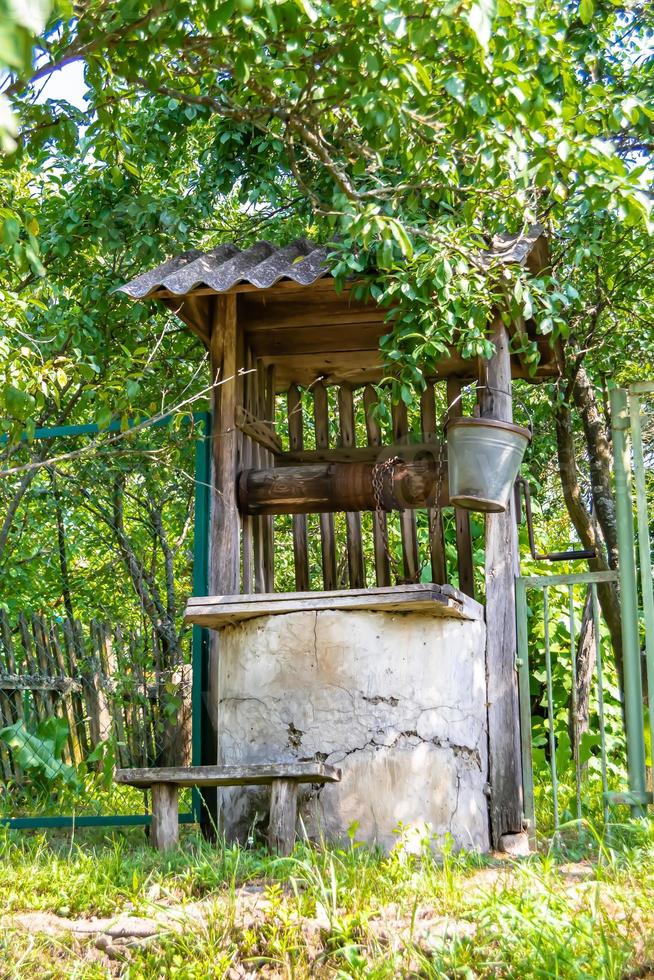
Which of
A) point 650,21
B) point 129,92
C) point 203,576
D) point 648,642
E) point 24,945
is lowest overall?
point 24,945

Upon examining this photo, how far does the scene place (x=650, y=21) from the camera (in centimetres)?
663

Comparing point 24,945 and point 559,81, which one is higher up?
point 559,81

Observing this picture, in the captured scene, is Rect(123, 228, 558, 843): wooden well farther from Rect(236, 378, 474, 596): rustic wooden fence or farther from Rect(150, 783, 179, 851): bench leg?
Rect(150, 783, 179, 851): bench leg

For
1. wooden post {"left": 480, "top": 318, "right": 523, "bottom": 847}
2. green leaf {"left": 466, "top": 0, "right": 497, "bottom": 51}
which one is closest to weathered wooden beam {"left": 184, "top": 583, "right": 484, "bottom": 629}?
wooden post {"left": 480, "top": 318, "right": 523, "bottom": 847}

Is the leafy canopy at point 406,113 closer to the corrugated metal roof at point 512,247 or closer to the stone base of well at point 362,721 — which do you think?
the corrugated metal roof at point 512,247

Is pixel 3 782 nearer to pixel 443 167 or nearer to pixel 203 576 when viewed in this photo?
pixel 203 576

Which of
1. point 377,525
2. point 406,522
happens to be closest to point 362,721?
point 377,525

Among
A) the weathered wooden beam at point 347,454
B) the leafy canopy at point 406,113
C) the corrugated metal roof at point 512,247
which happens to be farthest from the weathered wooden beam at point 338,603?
the corrugated metal roof at point 512,247

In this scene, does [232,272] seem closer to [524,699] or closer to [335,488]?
[335,488]

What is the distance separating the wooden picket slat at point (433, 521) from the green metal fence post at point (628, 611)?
3.11 feet

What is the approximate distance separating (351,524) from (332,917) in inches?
123

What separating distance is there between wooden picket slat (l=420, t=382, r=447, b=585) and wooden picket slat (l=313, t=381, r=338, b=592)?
23.0 inches

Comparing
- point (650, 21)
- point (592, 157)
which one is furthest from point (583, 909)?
point (650, 21)

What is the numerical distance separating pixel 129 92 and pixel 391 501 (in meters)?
2.35
